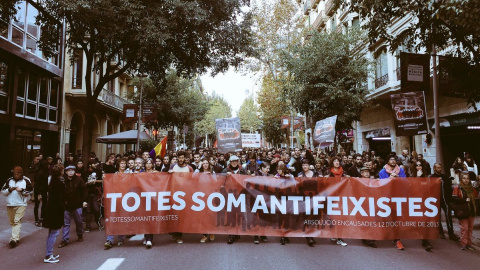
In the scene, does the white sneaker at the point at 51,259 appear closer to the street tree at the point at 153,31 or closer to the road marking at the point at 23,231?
the road marking at the point at 23,231


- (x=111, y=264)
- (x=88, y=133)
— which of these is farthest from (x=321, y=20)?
(x=111, y=264)

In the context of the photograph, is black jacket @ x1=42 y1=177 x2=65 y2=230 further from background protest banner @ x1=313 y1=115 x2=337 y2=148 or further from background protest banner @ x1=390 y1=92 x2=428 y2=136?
background protest banner @ x1=390 y1=92 x2=428 y2=136

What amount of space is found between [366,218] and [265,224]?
2071mm

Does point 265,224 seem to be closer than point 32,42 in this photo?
Yes

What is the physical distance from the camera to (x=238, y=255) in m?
6.23

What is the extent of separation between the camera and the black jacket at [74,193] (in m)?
7.27

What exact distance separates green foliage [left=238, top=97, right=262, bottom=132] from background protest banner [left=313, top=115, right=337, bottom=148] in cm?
4850

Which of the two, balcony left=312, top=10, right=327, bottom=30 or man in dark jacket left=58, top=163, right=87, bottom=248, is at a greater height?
balcony left=312, top=10, right=327, bottom=30

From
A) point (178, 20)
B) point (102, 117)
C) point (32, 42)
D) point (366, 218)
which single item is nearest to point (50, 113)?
point (32, 42)

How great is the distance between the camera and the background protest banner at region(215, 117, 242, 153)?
14.8m

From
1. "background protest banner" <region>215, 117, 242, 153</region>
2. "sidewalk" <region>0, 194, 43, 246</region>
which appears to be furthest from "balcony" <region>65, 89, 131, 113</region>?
"sidewalk" <region>0, 194, 43, 246</region>

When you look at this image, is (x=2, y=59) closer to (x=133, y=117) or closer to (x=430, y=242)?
(x=133, y=117)

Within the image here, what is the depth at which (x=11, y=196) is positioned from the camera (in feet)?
23.7

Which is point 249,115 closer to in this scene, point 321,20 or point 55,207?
point 321,20
